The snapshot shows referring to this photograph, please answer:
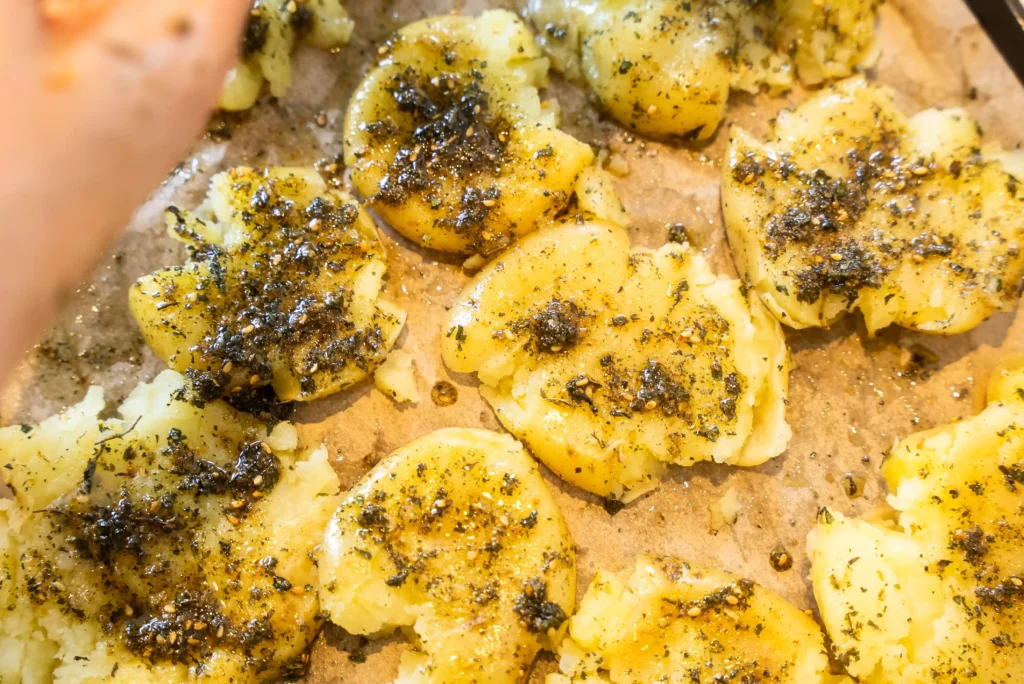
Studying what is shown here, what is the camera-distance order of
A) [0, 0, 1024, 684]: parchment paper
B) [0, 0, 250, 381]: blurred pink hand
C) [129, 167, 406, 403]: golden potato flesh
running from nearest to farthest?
1. [0, 0, 250, 381]: blurred pink hand
2. [129, 167, 406, 403]: golden potato flesh
3. [0, 0, 1024, 684]: parchment paper

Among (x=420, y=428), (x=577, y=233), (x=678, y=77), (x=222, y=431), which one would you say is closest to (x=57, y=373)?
(x=222, y=431)

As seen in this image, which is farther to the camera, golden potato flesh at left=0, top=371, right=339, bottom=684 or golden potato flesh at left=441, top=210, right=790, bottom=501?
golden potato flesh at left=441, top=210, right=790, bottom=501

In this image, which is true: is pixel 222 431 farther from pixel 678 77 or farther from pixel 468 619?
pixel 678 77

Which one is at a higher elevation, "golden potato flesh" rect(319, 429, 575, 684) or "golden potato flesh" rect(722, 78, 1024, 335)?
"golden potato flesh" rect(722, 78, 1024, 335)

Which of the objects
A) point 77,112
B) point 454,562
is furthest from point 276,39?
point 454,562

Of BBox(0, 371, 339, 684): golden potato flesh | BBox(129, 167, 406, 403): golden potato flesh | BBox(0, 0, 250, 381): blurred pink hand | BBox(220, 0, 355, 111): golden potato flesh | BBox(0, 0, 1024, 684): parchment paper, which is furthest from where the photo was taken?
BBox(220, 0, 355, 111): golden potato flesh

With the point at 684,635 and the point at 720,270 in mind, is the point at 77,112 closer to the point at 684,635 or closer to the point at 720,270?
the point at 684,635

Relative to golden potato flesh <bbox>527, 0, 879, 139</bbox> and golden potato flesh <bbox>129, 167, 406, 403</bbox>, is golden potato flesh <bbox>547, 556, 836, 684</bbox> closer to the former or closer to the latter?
golden potato flesh <bbox>129, 167, 406, 403</bbox>

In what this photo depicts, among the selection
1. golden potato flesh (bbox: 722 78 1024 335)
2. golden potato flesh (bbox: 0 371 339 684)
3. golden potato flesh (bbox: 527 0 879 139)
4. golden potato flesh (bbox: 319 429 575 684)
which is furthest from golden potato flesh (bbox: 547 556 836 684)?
golden potato flesh (bbox: 527 0 879 139)
